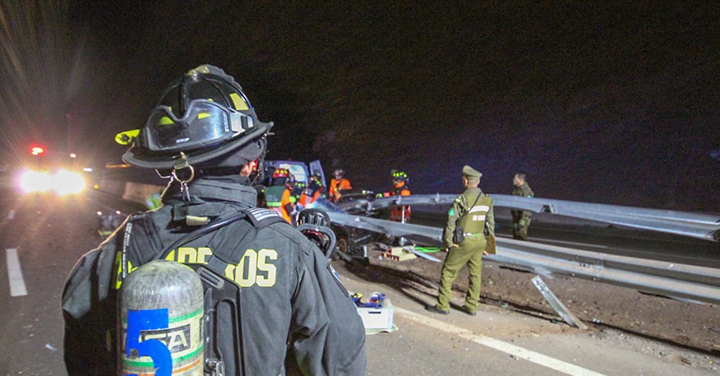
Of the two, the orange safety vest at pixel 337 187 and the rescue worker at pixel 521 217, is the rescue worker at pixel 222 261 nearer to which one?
the rescue worker at pixel 521 217

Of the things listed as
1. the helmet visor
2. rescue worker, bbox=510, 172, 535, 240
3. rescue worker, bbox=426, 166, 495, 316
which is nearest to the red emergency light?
rescue worker, bbox=510, 172, 535, 240

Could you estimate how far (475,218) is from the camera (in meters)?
5.76

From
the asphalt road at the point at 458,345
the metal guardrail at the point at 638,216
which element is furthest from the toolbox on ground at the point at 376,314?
the metal guardrail at the point at 638,216

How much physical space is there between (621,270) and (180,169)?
4981 mm

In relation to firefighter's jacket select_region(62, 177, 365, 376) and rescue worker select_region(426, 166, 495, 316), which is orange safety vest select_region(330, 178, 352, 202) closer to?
rescue worker select_region(426, 166, 495, 316)

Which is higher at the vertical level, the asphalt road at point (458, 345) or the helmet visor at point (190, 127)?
the helmet visor at point (190, 127)

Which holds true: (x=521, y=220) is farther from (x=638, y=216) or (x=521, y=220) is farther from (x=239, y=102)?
(x=239, y=102)

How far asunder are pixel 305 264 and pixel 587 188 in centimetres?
1936

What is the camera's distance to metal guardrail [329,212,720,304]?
4203mm

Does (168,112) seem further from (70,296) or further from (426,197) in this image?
(426,197)

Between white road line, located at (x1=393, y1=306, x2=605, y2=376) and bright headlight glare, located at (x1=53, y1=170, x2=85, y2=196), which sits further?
bright headlight glare, located at (x1=53, y1=170, x2=85, y2=196)

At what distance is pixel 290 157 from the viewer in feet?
107

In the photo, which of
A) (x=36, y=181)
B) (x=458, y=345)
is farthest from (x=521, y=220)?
(x=36, y=181)

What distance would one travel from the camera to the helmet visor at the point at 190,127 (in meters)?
1.40
